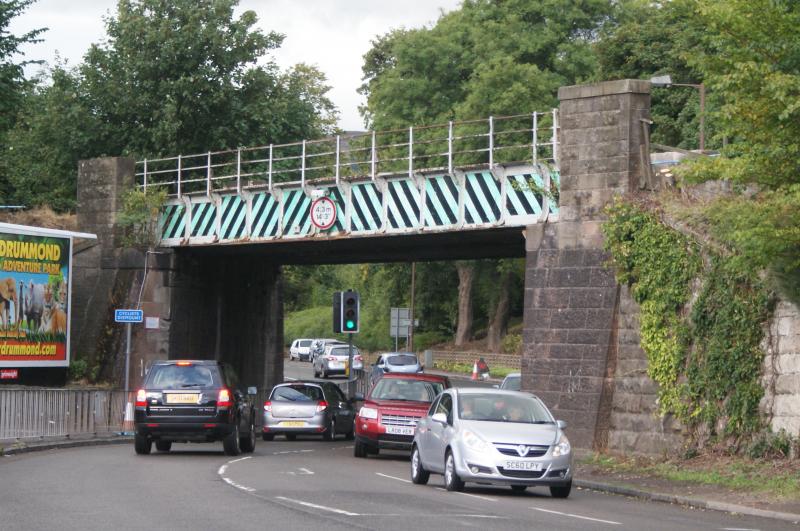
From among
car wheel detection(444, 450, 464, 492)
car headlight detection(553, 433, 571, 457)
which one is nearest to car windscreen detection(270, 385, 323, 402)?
car wheel detection(444, 450, 464, 492)

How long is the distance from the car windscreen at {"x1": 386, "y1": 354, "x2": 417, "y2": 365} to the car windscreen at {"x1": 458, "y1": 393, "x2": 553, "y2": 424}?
1499 inches

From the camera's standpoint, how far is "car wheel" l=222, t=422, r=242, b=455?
2464 cm

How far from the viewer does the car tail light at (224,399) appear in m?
23.8

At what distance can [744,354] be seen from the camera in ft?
71.6

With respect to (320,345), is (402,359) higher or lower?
lower

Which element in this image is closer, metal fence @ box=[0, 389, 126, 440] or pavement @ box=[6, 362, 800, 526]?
pavement @ box=[6, 362, 800, 526]

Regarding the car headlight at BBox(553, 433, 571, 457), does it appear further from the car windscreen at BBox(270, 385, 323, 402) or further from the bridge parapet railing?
the bridge parapet railing

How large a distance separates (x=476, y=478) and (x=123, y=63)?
1411 inches

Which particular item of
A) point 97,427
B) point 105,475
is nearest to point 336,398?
point 97,427

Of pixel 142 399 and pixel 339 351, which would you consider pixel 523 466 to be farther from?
pixel 339 351

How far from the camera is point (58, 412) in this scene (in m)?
29.2

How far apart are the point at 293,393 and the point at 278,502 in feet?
55.2

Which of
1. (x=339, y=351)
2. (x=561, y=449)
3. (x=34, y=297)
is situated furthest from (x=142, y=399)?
(x=339, y=351)

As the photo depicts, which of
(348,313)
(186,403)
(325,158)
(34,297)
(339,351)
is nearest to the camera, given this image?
(186,403)
